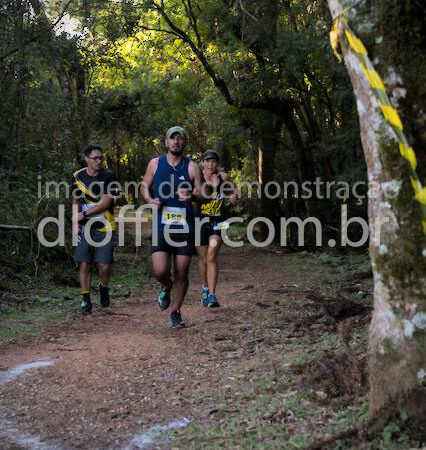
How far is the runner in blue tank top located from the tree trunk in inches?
163

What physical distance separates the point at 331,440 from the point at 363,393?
0.79m

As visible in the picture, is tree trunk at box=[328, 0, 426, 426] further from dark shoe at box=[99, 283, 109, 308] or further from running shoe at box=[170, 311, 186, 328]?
dark shoe at box=[99, 283, 109, 308]

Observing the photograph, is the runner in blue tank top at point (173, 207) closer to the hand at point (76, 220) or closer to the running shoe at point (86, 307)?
the hand at point (76, 220)

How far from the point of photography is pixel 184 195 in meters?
8.19

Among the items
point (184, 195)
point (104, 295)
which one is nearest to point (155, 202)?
point (184, 195)

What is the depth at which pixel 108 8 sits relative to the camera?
59.4ft

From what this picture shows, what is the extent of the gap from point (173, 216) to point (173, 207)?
0.10m

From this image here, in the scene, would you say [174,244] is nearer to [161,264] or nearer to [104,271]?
[161,264]

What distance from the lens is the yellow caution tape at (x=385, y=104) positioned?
388 centimetres

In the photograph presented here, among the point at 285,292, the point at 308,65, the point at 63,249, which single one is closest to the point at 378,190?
the point at 285,292

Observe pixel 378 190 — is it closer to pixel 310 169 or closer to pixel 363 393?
pixel 363 393

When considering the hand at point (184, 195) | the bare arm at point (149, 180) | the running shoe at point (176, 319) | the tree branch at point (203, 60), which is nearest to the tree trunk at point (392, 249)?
the hand at point (184, 195)

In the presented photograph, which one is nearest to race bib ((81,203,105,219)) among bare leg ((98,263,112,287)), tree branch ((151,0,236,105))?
bare leg ((98,263,112,287))

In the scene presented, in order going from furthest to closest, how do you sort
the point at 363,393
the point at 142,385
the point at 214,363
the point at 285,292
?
1. the point at 285,292
2. the point at 214,363
3. the point at 142,385
4. the point at 363,393
